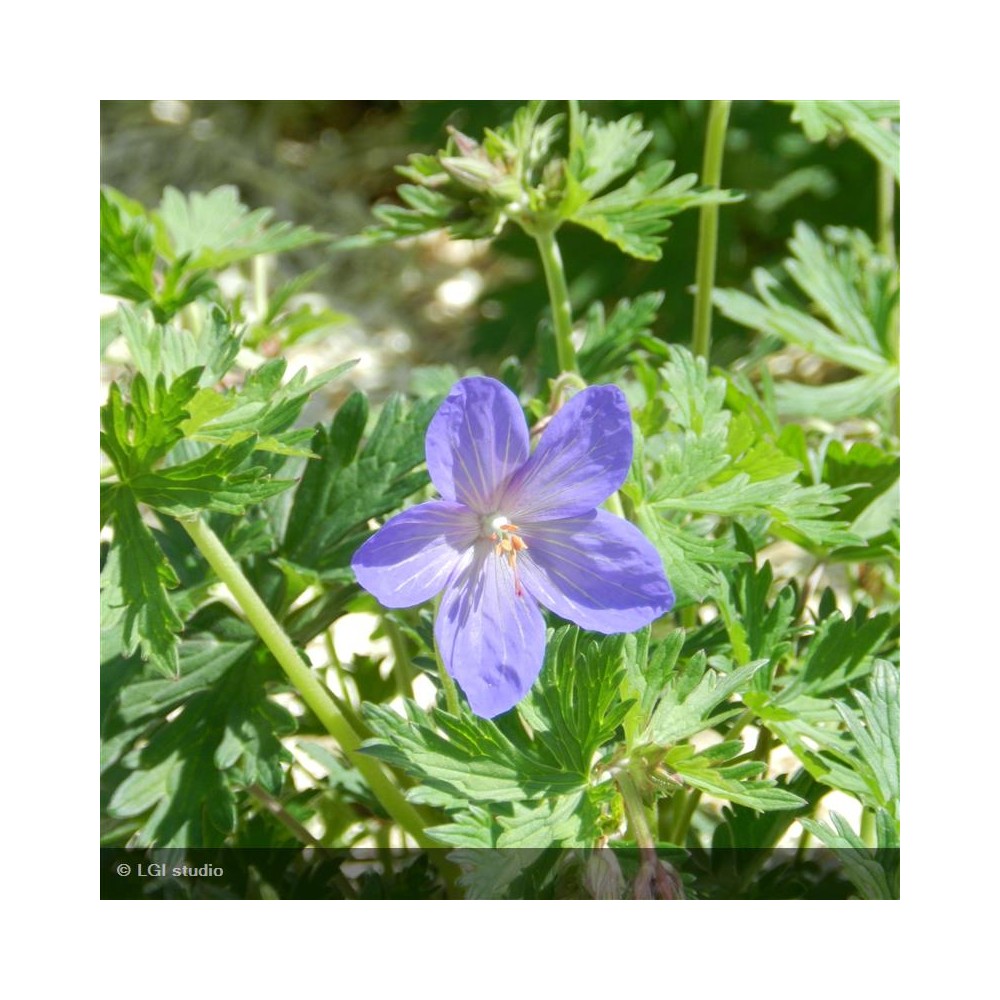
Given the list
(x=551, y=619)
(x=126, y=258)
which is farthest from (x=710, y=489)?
(x=126, y=258)

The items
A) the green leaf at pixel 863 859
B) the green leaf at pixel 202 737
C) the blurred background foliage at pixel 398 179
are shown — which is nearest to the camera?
the green leaf at pixel 863 859

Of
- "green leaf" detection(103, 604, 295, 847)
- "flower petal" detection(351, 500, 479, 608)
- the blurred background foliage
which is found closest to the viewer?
"flower petal" detection(351, 500, 479, 608)

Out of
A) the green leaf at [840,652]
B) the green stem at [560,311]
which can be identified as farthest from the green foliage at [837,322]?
the green leaf at [840,652]

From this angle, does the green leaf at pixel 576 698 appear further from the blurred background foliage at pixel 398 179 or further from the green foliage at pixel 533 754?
the blurred background foliage at pixel 398 179

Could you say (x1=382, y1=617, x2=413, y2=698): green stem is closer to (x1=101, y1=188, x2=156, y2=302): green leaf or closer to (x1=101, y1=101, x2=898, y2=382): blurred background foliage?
(x1=101, y1=188, x2=156, y2=302): green leaf

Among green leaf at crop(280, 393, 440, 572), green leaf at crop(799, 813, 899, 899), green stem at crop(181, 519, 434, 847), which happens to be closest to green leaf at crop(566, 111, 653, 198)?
green leaf at crop(280, 393, 440, 572)

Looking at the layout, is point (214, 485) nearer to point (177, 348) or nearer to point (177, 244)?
point (177, 348)
